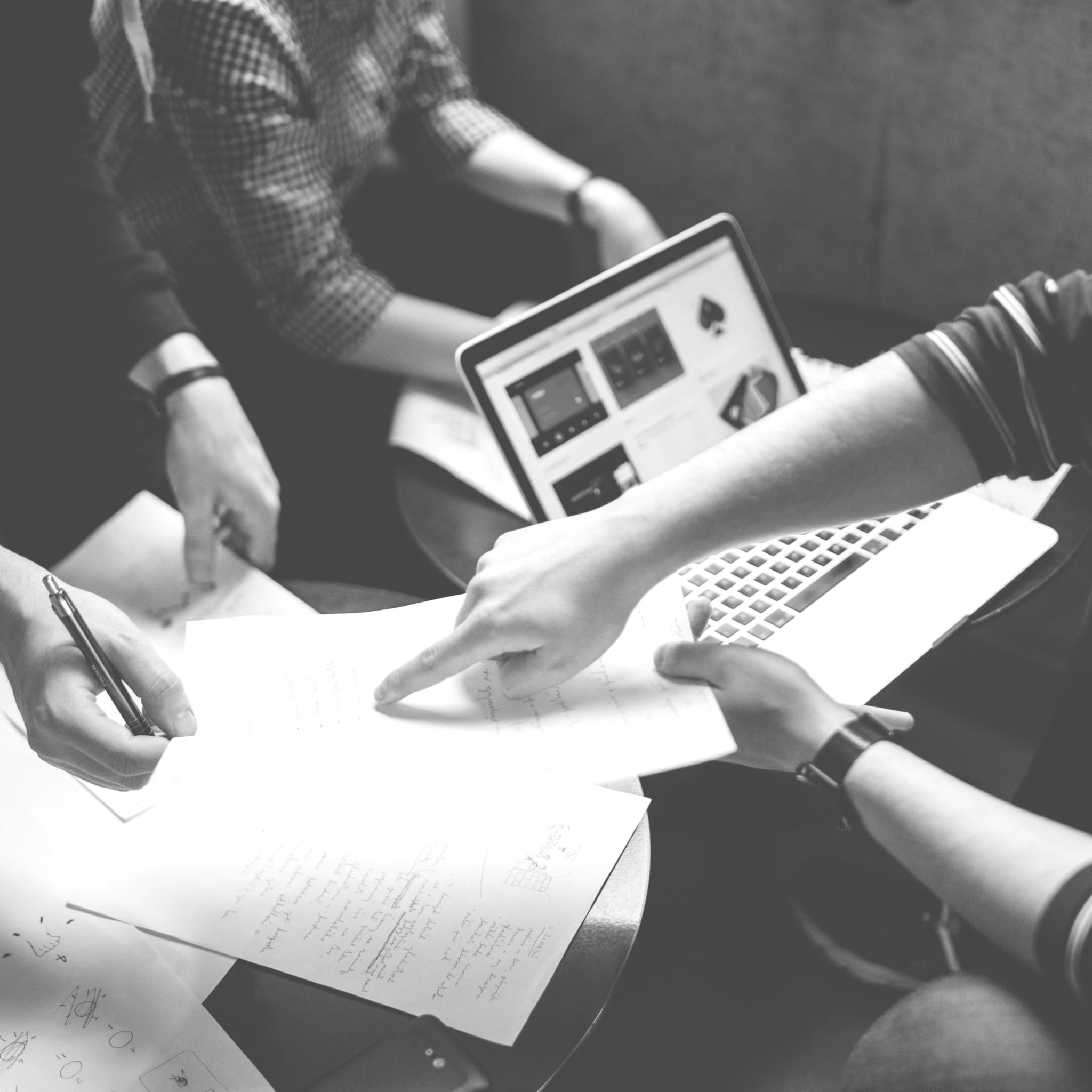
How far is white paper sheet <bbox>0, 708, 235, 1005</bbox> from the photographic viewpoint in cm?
73

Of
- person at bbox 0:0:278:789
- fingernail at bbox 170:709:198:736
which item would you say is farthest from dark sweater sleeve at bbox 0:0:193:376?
fingernail at bbox 170:709:198:736

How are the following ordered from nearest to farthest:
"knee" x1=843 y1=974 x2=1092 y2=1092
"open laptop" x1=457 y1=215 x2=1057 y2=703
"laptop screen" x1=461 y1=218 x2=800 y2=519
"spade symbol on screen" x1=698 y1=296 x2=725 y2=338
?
"knee" x1=843 y1=974 x2=1092 y2=1092 < "open laptop" x1=457 y1=215 x2=1057 y2=703 < "laptop screen" x1=461 y1=218 x2=800 y2=519 < "spade symbol on screen" x1=698 y1=296 x2=725 y2=338

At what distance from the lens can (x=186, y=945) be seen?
74 cm

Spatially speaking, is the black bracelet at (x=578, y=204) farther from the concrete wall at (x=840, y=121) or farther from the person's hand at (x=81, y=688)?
the person's hand at (x=81, y=688)

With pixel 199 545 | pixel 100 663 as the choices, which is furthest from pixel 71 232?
pixel 100 663

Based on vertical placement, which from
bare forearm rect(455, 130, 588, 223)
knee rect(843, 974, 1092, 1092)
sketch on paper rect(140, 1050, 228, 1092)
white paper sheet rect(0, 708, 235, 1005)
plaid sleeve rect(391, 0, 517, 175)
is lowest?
knee rect(843, 974, 1092, 1092)

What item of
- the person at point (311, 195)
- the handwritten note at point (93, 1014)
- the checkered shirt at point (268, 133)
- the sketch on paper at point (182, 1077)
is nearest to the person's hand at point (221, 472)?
the person at point (311, 195)

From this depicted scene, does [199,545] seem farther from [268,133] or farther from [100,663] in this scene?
[268,133]

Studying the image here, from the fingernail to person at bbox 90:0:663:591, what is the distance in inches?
17.9

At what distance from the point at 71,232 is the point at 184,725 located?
66 centimetres

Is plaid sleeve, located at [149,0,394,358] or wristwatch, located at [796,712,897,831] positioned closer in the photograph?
wristwatch, located at [796,712,897,831]

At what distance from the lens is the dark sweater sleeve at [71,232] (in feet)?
3.67

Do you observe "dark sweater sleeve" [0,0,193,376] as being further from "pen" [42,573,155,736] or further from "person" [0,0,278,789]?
"pen" [42,573,155,736]

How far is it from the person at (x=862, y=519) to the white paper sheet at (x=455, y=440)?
15.0 inches
